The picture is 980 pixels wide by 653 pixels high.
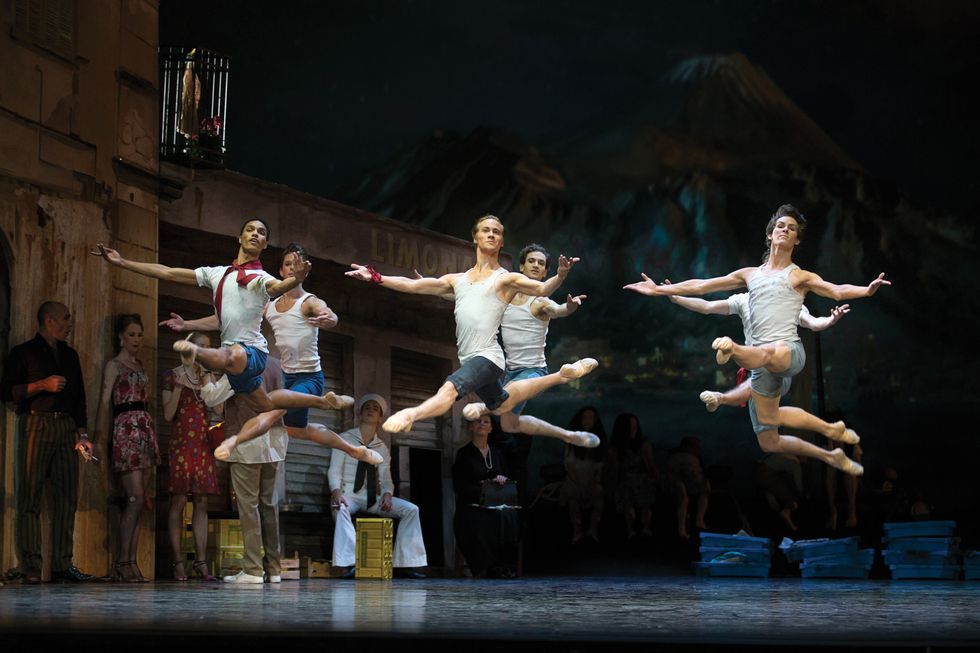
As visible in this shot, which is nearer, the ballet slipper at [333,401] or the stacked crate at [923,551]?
the ballet slipper at [333,401]

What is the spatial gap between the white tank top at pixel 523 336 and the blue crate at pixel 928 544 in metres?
3.61

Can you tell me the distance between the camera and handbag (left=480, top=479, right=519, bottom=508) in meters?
11.5

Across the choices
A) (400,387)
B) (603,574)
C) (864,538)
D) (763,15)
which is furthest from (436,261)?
(763,15)

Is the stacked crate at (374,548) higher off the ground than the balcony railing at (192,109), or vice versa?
the balcony railing at (192,109)

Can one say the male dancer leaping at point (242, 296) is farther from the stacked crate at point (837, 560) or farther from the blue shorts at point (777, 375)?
the stacked crate at point (837, 560)

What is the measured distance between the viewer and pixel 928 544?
434 inches

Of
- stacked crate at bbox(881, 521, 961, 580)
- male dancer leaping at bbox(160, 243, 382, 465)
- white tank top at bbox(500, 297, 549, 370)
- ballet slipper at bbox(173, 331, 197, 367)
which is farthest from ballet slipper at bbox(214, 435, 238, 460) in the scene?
stacked crate at bbox(881, 521, 961, 580)

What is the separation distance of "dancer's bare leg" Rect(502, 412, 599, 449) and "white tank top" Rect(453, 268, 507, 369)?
2.81ft

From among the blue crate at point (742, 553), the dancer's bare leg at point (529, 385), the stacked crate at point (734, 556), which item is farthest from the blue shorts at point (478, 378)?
the blue crate at point (742, 553)

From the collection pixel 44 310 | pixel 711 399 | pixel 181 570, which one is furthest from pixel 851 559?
pixel 44 310

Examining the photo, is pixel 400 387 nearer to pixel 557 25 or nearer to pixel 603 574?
pixel 603 574

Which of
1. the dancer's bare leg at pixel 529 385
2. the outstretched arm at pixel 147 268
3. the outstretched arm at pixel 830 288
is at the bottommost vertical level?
the dancer's bare leg at pixel 529 385

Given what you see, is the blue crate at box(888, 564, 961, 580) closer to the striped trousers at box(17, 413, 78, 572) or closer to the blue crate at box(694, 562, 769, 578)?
the blue crate at box(694, 562, 769, 578)

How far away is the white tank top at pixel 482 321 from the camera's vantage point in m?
8.91
